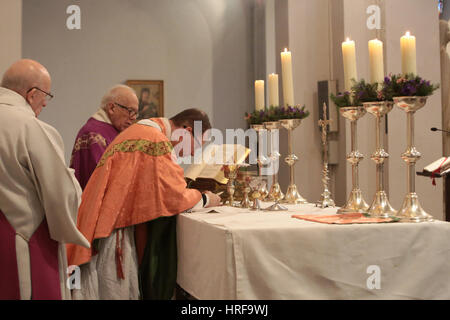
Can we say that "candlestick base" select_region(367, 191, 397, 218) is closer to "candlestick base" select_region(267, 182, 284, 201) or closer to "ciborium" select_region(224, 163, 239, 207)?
"ciborium" select_region(224, 163, 239, 207)

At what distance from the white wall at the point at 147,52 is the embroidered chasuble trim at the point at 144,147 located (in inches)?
211

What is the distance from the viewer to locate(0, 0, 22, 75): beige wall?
532 centimetres

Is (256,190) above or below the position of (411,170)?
below

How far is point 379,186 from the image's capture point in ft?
9.07

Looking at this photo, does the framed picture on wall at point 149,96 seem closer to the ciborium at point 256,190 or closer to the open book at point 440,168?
the ciborium at point 256,190

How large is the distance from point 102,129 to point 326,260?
302 cm

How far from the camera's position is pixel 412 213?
257cm

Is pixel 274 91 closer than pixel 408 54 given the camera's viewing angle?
No

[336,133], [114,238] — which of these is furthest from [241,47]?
[114,238]

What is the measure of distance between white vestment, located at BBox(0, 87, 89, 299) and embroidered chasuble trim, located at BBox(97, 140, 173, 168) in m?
0.84

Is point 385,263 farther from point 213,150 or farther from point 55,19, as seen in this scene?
point 55,19

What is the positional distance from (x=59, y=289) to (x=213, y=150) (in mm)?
1512

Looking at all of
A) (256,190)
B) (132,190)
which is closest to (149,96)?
(132,190)

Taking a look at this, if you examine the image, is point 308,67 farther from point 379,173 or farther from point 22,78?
point 22,78
